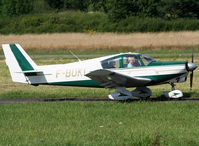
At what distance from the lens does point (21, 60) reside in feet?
48.0

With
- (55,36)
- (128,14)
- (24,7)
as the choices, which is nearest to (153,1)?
(128,14)

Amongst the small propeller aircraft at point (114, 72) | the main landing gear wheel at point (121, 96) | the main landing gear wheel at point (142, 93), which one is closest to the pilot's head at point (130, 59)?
the small propeller aircraft at point (114, 72)

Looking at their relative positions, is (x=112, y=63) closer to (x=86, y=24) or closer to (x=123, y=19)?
(x=86, y=24)

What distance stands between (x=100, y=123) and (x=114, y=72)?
10.2ft

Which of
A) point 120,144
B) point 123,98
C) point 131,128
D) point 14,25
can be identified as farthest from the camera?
point 14,25

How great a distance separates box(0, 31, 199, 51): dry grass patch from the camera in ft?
123

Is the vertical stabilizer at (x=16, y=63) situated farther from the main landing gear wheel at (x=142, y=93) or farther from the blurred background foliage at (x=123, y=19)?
the blurred background foliage at (x=123, y=19)

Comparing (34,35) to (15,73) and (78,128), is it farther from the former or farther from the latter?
(78,128)

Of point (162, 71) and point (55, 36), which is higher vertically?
point (162, 71)

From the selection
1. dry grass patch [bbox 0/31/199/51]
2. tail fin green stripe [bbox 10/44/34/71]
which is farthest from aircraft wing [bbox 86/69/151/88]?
dry grass patch [bbox 0/31/199/51]

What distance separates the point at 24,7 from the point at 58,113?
5437cm

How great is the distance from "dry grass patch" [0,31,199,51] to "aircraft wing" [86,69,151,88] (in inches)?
897

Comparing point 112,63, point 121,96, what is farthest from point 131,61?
point 121,96

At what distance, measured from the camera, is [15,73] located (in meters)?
14.6
